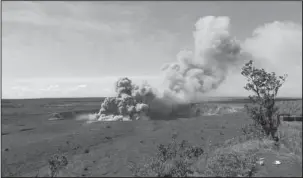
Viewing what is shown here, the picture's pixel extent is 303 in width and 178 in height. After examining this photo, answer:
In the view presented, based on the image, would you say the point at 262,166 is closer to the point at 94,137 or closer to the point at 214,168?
the point at 214,168

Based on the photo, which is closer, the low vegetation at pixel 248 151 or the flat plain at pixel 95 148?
the low vegetation at pixel 248 151

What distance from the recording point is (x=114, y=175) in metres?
16.7

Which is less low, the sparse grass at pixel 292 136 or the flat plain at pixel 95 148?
the sparse grass at pixel 292 136

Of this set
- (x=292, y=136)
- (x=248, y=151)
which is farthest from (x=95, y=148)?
(x=292, y=136)

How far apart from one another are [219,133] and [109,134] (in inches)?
617

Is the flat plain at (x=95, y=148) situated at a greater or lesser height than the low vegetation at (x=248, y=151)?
lesser

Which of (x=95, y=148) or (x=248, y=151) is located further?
(x=95, y=148)

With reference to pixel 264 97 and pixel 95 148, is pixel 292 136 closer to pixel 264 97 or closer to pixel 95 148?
pixel 264 97

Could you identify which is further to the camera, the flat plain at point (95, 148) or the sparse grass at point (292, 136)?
the flat plain at point (95, 148)

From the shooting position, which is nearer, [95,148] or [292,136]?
[292,136]

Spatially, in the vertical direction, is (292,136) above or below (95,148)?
above

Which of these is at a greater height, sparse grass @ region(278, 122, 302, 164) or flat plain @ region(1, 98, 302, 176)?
sparse grass @ region(278, 122, 302, 164)

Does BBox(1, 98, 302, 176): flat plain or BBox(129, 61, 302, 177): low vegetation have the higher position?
BBox(129, 61, 302, 177): low vegetation

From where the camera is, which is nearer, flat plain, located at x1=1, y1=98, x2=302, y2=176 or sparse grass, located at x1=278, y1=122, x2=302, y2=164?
sparse grass, located at x1=278, y1=122, x2=302, y2=164
